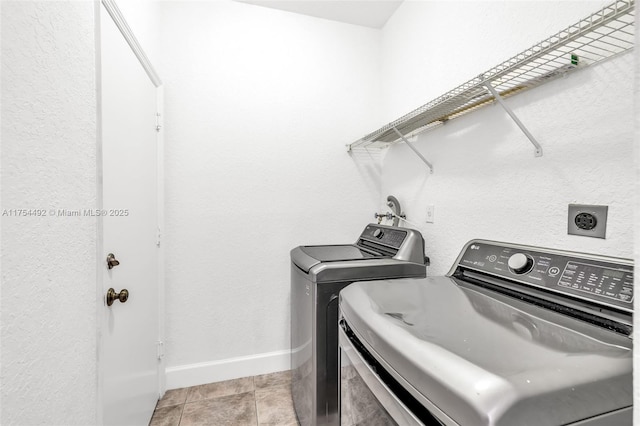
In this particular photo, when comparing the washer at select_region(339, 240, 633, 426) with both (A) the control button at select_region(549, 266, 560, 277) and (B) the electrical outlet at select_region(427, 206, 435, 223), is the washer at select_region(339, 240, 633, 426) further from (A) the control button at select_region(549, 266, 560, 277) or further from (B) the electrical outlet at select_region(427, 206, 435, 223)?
(B) the electrical outlet at select_region(427, 206, 435, 223)

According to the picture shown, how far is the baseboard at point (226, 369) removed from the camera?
6.40 ft

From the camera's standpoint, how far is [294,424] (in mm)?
1644

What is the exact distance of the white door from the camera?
3.65ft

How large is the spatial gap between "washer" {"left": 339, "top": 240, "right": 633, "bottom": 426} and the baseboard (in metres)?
1.19

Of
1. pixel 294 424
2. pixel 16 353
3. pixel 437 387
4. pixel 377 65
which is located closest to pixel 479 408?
pixel 437 387

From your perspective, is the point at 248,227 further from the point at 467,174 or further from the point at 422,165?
→ the point at 467,174

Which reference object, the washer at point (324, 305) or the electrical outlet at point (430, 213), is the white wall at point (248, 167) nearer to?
the washer at point (324, 305)

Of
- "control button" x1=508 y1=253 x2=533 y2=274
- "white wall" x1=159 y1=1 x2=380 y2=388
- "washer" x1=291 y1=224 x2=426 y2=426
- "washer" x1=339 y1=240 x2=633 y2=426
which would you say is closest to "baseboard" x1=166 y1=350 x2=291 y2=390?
"white wall" x1=159 y1=1 x2=380 y2=388

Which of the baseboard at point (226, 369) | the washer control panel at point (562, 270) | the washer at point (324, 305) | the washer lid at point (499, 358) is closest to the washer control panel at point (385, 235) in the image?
the washer at point (324, 305)

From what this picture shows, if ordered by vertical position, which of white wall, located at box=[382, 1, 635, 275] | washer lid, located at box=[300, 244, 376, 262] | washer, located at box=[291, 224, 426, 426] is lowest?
washer, located at box=[291, 224, 426, 426]

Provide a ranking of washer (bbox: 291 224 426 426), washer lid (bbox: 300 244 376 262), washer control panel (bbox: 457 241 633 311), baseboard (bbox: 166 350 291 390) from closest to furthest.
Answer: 1. washer control panel (bbox: 457 241 633 311)
2. washer (bbox: 291 224 426 426)
3. washer lid (bbox: 300 244 376 262)
4. baseboard (bbox: 166 350 291 390)

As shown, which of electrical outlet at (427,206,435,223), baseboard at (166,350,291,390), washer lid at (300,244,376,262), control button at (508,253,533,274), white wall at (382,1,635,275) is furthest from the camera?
baseboard at (166,350,291,390)

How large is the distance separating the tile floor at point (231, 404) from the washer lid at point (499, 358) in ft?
4.09

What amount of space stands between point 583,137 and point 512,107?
333 mm
